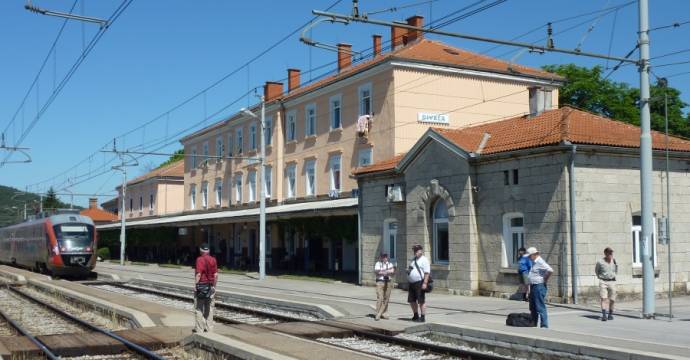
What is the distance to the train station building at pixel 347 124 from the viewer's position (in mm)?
35375

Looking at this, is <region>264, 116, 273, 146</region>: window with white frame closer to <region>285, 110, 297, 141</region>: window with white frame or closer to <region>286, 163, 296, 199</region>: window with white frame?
<region>285, 110, 297, 141</region>: window with white frame

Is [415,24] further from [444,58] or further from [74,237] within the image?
[74,237]

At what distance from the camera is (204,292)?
46.5 feet

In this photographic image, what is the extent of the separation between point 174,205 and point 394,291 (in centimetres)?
4746

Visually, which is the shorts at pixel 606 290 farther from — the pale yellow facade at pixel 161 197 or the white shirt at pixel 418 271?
the pale yellow facade at pixel 161 197

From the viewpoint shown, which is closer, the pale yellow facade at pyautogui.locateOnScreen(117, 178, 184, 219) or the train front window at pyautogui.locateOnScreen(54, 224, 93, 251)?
the train front window at pyautogui.locateOnScreen(54, 224, 93, 251)

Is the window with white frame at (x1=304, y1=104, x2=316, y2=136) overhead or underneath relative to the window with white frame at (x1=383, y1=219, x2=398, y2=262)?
overhead

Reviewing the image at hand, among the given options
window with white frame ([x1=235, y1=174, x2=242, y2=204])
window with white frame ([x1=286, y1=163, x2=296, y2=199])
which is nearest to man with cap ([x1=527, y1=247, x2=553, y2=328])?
window with white frame ([x1=286, y1=163, x2=296, y2=199])

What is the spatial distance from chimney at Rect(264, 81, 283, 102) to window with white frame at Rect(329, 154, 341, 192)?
1099 cm

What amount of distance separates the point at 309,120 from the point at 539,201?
22593mm

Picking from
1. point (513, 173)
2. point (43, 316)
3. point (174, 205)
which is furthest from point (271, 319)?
point (174, 205)

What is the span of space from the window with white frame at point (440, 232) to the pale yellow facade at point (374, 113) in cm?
740

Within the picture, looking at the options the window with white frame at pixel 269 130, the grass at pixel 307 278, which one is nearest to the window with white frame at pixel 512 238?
the grass at pixel 307 278

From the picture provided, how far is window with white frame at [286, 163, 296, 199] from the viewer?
44.6m
